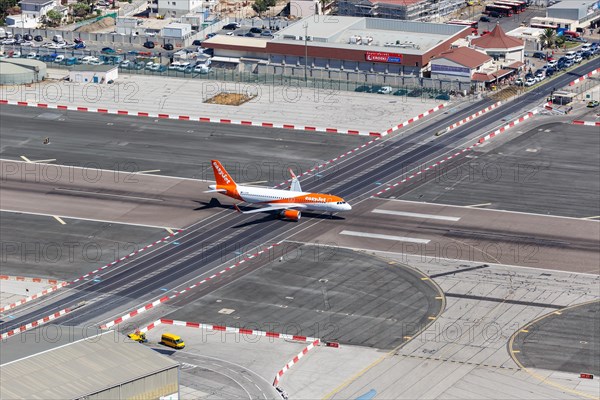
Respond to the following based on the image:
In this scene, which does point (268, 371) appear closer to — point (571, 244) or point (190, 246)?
point (190, 246)

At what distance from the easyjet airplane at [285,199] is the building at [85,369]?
→ 62950mm

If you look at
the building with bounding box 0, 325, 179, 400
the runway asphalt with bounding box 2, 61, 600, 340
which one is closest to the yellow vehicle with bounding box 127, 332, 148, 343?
the runway asphalt with bounding box 2, 61, 600, 340

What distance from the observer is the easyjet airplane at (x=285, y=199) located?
195m

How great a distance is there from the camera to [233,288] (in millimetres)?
174125

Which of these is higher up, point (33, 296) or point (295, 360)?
point (295, 360)

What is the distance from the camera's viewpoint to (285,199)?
197 metres

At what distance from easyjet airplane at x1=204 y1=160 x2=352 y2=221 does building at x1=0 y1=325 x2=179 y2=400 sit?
62950 millimetres

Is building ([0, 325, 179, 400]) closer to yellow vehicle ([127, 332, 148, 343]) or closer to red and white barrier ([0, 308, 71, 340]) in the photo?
yellow vehicle ([127, 332, 148, 343])

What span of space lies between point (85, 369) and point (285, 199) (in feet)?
237

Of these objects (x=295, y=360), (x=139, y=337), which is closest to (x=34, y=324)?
(x=139, y=337)

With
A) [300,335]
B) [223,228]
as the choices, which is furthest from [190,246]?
[300,335]

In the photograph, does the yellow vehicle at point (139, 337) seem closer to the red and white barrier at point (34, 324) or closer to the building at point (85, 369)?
the red and white barrier at point (34, 324)

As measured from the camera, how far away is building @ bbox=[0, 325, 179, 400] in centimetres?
12462

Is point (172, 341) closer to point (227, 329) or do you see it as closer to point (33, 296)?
point (227, 329)
